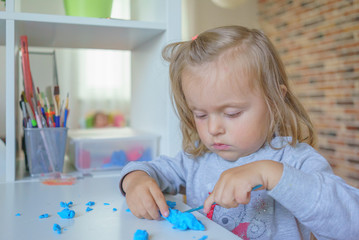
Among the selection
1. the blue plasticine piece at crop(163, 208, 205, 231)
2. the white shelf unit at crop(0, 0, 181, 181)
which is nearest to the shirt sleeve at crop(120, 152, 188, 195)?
the white shelf unit at crop(0, 0, 181, 181)

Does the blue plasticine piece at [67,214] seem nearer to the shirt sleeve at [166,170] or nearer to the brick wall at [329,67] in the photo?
the shirt sleeve at [166,170]

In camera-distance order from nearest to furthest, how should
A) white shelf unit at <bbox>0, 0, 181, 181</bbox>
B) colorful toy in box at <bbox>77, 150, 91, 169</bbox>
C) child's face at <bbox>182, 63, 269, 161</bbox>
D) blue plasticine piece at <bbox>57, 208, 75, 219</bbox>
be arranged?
blue plasticine piece at <bbox>57, 208, 75, 219</bbox> < child's face at <bbox>182, 63, 269, 161</bbox> < white shelf unit at <bbox>0, 0, 181, 181</bbox> < colorful toy in box at <bbox>77, 150, 91, 169</bbox>

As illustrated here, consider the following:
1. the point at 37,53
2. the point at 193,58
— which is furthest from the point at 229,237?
the point at 37,53

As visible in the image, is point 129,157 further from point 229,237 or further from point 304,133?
point 229,237

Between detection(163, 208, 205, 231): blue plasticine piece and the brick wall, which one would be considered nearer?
detection(163, 208, 205, 231): blue plasticine piece

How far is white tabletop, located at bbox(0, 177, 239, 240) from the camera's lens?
1.61 feet

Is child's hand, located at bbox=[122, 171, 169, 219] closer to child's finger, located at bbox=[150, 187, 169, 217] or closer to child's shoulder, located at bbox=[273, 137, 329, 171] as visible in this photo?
child's finger, located at bbox=[150, 187, 169, 217]

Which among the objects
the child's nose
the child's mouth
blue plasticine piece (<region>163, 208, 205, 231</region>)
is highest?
the child's nose

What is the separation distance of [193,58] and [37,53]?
548 millimetres

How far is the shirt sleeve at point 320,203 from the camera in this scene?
20.8 inches

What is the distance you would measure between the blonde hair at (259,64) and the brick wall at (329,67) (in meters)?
2.24

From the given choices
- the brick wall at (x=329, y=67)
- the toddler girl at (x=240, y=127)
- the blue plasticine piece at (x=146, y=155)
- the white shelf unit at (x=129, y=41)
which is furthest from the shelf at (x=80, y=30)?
the brick wall at (x=329, y=67)

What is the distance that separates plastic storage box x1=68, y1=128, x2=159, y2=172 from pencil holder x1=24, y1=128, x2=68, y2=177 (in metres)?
0.08

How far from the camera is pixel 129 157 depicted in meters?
1.03
